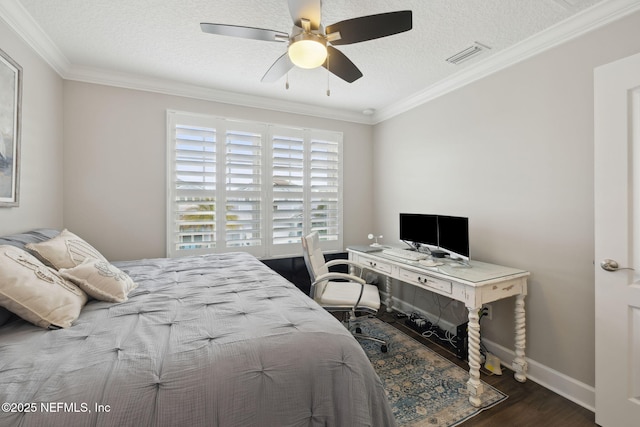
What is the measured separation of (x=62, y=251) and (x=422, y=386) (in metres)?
2.58

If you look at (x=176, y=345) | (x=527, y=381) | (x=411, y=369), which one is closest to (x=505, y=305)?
(x=527, y=381)

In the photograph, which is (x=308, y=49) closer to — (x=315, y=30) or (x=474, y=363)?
(x=315, y=30)

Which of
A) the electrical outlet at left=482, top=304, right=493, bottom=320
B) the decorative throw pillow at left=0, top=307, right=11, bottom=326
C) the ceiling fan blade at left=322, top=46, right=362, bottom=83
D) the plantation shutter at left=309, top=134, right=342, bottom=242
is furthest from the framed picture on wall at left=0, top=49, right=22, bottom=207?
the electrical outlet at left=482, top=304, right=493, bottom=320

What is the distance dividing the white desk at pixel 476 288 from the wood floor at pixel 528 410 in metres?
0.10

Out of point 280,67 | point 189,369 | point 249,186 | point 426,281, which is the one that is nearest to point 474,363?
point 426,281

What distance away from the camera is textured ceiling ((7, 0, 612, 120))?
179 cm

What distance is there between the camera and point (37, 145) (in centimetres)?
220

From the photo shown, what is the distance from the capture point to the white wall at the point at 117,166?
8.64 ft

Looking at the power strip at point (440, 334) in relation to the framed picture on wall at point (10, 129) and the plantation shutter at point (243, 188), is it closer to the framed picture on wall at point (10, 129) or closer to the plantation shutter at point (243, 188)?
the plantation shutter at point (243, 188)

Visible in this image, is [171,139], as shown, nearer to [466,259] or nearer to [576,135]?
[466,259]

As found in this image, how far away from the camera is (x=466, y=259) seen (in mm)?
2281

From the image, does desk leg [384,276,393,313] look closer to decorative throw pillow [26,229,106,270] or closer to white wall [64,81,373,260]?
white wall [64,81,373,260]

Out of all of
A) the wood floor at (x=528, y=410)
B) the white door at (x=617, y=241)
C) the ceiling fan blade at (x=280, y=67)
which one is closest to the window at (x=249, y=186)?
the ceiling fan blade at (x=280, y=67)

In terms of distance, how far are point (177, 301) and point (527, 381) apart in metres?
2.62
